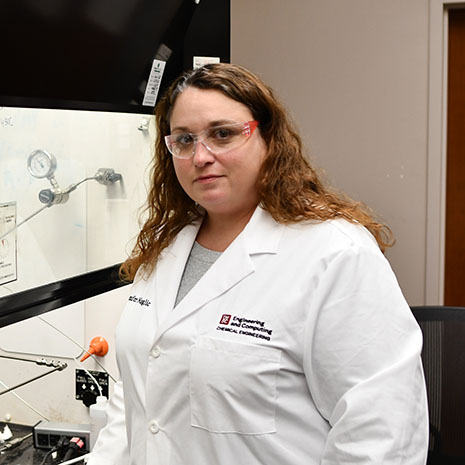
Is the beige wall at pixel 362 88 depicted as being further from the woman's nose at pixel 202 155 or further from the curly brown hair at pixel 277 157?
the woman's nose at pixel 202 155

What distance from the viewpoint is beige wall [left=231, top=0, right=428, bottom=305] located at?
247 cm

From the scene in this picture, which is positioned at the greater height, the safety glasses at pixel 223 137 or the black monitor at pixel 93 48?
the black monitor at pixel 93 48

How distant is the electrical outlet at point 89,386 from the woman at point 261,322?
0.72 metres

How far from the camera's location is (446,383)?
5.03 feet

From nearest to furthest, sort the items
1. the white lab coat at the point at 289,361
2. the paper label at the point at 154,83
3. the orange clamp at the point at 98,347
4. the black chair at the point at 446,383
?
1. the white lab coat at the point at 289,361
2. the black chair at the point at 446,383
3. the paper label at the point at 154,83
4. the orange clamp at the point at 98,347

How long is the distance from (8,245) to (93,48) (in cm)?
46

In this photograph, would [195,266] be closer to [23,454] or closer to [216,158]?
[216,158]

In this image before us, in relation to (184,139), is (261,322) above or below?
below

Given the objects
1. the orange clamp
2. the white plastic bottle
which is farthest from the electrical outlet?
the white plastic bottle

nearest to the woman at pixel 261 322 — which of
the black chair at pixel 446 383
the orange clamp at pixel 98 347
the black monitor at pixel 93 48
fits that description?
the black monitor at pixel 93 48

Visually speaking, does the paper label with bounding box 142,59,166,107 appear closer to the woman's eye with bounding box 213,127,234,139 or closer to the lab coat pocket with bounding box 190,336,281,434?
the woman's eye with bounding box 213,127,234,139

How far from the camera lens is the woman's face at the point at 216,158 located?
3.79 feet

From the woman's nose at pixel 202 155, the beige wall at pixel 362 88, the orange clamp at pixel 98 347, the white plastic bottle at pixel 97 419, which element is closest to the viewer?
the woman's nose at pixel 202 155

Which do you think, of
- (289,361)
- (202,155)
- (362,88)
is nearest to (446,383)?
(289,361)
